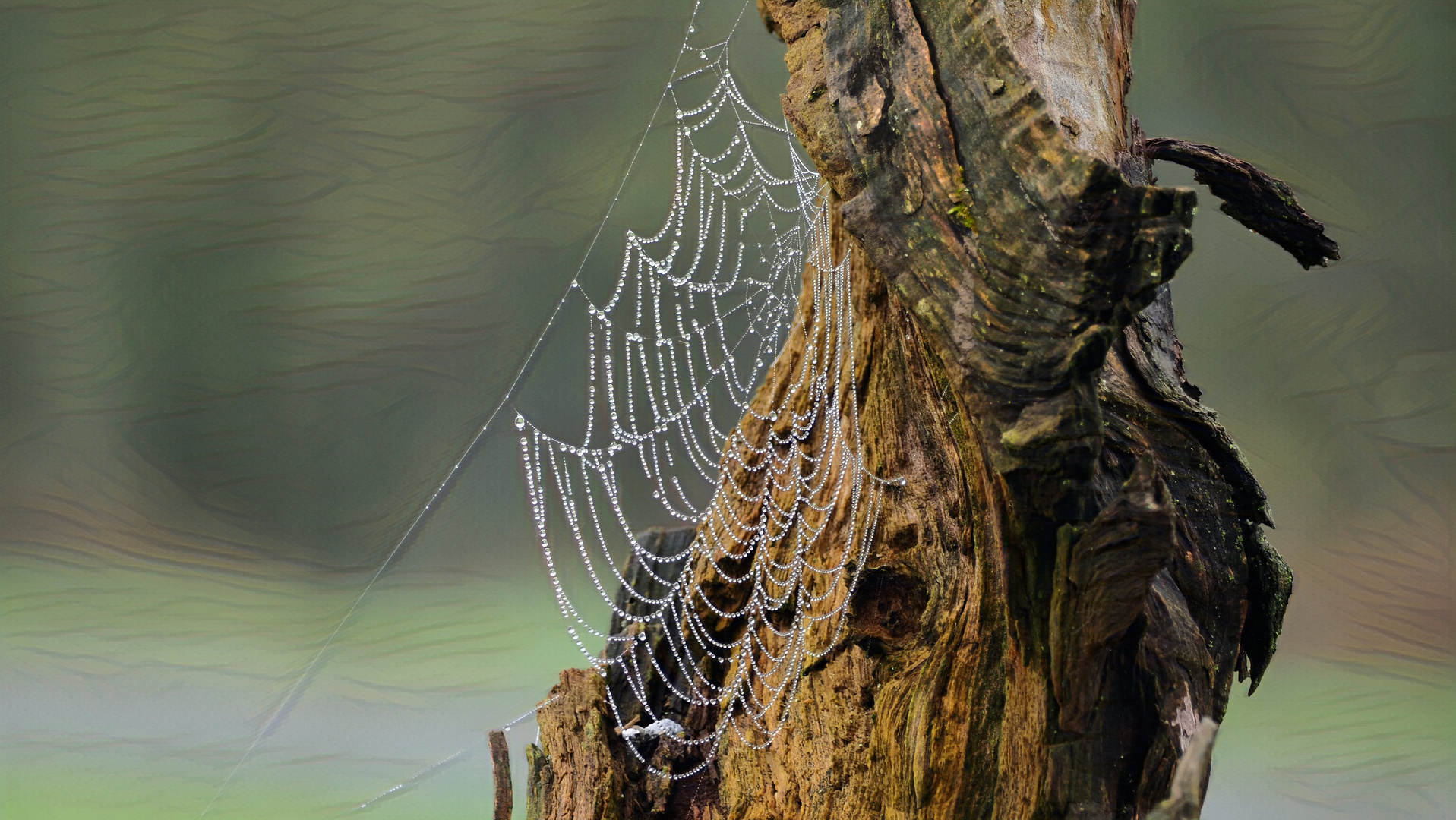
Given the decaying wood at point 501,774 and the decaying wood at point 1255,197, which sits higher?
the decaying wood at point 1255,197

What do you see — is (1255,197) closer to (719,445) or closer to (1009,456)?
(1009,456)

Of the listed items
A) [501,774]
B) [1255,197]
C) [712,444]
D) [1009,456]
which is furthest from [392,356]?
[1255,197]

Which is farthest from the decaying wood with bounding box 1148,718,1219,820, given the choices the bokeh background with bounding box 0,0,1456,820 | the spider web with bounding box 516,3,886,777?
the bokeh background with bounding box 0,0,1456,820

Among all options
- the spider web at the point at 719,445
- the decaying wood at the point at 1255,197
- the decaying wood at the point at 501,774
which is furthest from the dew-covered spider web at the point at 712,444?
the decaying wood at the point at 1255,197

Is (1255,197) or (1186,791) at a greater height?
(1255,197)

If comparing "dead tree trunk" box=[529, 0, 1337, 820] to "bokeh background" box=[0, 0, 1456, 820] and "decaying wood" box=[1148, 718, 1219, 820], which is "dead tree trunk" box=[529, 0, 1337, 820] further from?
"bokeh background" box=[0, 0, 1456, 820]

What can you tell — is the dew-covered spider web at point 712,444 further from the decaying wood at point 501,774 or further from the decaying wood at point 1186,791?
the decaying wood at point 1186,791
